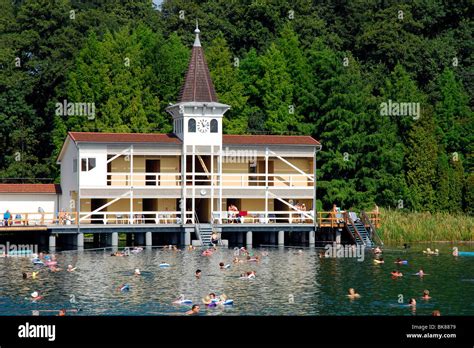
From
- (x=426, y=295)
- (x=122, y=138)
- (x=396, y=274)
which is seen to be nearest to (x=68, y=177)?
(x=122, y=138)

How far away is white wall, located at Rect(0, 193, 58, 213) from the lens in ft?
220

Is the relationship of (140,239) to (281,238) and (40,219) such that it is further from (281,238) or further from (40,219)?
(281,238)

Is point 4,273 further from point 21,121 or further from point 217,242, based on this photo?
point 21,121

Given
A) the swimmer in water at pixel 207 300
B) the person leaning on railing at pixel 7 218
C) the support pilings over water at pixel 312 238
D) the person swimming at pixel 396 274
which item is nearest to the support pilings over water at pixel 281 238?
the support pilings over water at pixel 312 238

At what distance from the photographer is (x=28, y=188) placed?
223 feet

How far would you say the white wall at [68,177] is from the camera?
221ft

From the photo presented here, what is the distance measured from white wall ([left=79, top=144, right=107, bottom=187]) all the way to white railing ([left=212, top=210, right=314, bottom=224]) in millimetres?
7442

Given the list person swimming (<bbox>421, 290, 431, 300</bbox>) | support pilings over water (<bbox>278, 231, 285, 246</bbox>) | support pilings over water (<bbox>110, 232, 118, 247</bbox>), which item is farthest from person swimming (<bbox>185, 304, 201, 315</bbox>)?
support pilings over water (<bbox>278, 231, 285, 246</bbox>)

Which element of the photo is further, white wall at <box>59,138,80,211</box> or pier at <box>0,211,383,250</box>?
white wall at <box>59,138,80,211</box>

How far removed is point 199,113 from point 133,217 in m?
7.95

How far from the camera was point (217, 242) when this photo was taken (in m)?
64.6

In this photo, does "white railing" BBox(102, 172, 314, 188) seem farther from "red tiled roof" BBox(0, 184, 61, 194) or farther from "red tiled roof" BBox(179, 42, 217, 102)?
"red tiled roof" BBox(179, 42, 217, 102)

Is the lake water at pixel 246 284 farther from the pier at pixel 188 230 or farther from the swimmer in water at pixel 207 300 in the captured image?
the pier at pixel 188 230

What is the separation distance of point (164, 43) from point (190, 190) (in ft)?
78.1
